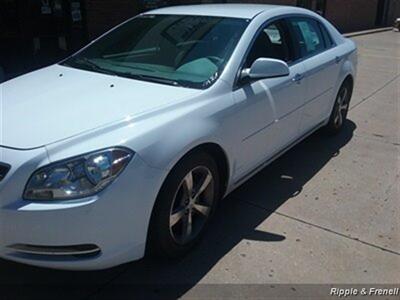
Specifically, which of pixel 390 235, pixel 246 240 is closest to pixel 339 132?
pixel 390 235

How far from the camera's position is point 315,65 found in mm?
4488

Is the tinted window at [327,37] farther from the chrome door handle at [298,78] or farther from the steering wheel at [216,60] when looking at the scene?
the steering wheel at [216,60]

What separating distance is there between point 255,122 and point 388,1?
25.7 metres

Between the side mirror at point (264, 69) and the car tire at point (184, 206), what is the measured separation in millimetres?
720

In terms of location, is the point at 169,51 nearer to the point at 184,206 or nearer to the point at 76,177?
the point at 184,206

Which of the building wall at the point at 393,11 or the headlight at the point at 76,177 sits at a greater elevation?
the headlight at the point at 76,177

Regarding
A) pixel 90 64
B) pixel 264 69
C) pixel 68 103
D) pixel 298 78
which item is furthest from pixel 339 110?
pixel 68 103

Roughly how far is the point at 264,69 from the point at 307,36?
1.54m

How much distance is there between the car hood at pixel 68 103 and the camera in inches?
100

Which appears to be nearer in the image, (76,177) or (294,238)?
(76,177)

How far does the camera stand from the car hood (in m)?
2.54

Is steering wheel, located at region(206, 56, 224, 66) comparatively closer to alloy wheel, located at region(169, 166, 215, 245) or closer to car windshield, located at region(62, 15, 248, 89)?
car windshield, located at region(62, 15, 248, 89)

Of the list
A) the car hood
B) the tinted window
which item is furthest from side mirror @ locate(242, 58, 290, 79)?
the tinted window

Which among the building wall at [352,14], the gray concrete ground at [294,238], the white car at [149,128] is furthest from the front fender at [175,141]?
the building wall at [352,14]
